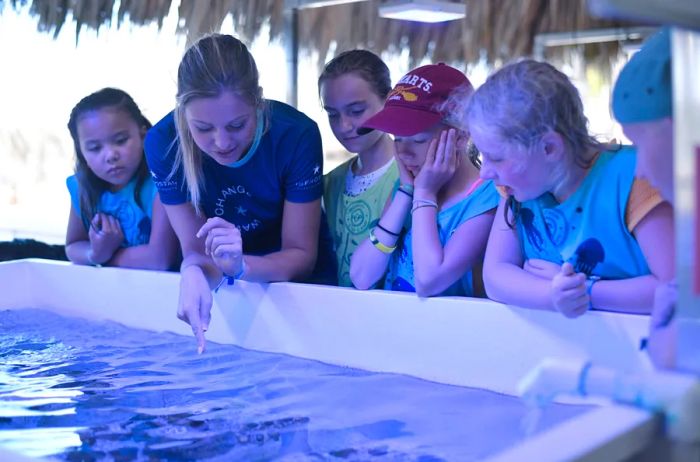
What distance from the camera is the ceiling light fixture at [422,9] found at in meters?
2.77

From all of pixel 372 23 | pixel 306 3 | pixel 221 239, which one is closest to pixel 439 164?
pixel 221 239

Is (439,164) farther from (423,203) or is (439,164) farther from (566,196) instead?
(566,196)

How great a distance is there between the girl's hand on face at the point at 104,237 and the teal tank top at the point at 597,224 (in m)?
1.13

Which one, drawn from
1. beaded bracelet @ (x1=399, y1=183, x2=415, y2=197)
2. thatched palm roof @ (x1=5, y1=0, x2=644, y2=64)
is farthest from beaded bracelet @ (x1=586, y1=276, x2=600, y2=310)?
thatched palm roof @ (x1=5, y1=0, x2=644, y2=64)

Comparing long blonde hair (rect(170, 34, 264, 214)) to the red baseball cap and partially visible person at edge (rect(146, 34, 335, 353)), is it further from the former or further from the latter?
the red baseball cap

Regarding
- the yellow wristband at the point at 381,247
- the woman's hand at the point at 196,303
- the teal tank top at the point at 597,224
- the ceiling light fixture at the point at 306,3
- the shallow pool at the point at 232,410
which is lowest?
the shallow pool at the point at 232,410

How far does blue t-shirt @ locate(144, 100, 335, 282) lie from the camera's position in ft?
5.81

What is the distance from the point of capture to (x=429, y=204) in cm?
153

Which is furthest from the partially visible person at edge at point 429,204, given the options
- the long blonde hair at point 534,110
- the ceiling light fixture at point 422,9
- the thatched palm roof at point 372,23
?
the thatched palm roof at point 372,23

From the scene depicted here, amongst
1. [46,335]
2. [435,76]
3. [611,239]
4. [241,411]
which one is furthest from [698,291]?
[46,335]

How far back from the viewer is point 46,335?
1.86m

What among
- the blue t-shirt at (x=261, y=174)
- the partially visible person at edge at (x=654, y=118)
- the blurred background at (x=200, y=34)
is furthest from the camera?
the blurred background at (x=200, y=34)

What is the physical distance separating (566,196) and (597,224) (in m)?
0.07

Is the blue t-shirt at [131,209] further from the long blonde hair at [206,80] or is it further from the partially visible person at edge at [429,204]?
the partially visible person at edge at [429,204]
